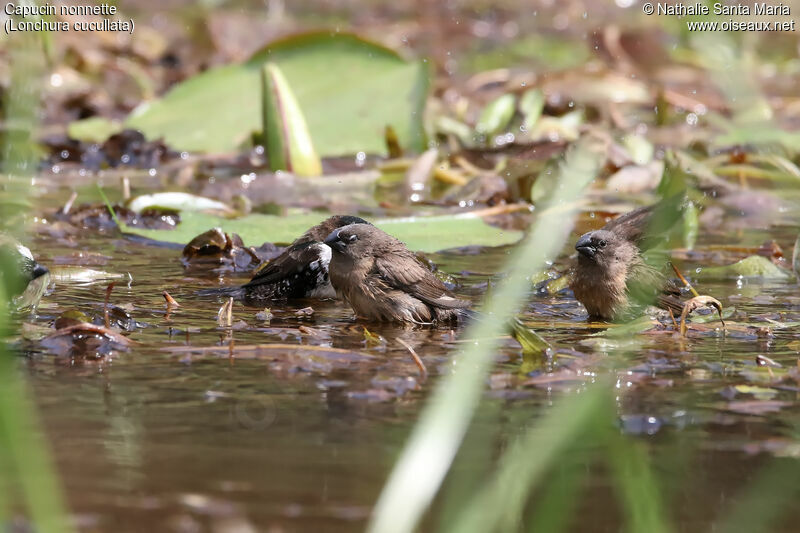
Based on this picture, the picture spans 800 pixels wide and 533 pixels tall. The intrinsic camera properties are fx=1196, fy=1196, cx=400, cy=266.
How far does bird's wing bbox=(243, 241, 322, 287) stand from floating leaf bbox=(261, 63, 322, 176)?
6.90 feet

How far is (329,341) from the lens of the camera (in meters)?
4.46

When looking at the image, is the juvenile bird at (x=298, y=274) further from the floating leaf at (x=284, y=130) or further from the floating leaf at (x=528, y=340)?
the floating leaf at (x=284, y=130)

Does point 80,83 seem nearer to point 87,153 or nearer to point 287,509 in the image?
point 87,153

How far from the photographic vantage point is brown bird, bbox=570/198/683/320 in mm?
5105

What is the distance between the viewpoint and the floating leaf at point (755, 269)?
5.75 m

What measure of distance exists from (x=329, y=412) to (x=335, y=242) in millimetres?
2157

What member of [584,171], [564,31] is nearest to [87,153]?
[584,171]

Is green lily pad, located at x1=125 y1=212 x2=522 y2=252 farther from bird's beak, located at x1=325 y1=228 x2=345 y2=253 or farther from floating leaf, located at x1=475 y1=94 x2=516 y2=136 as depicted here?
floating leaf, located at x1=475 y1=94 x2=516 y2=136

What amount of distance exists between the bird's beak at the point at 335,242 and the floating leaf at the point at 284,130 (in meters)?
2.30

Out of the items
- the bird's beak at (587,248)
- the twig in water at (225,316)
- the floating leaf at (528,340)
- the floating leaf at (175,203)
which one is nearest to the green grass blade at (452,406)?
the floating leaf at (528,340)

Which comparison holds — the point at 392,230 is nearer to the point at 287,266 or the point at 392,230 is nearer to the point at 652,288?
the point at 287,266

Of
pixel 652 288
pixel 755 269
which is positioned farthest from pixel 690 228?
pixel 652 288

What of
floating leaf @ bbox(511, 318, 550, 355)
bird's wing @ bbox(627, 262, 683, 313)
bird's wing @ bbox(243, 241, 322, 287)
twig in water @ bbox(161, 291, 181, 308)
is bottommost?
floating leaf @ bbox(511, 318, 550, 355)

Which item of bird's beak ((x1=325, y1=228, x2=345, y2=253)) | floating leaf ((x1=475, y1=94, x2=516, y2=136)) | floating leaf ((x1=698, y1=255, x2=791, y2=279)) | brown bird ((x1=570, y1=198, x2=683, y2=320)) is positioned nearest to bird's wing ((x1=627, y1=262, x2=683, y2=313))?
brown bird ((x1=570, y1=198, x2=683, y2=320))
